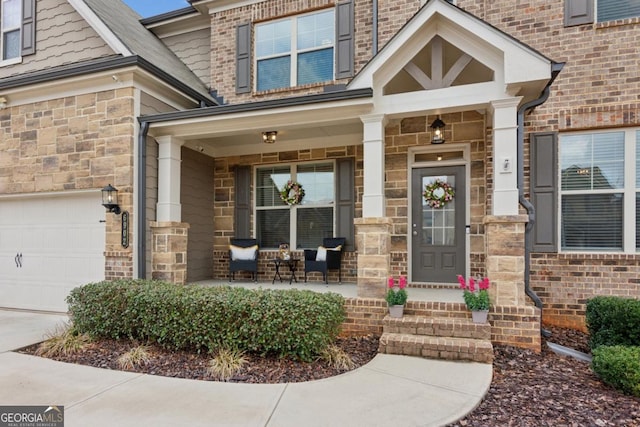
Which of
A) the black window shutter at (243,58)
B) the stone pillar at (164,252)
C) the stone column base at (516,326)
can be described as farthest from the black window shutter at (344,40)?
the stone column base at (516,326)

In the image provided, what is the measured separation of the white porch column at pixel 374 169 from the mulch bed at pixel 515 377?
1716mm

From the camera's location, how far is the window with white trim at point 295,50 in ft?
23.2

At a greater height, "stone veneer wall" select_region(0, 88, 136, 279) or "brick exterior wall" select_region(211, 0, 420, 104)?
"brick exterior wall" select_region(211, 0, 420, 104)

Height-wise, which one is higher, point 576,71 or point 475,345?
point 576,71

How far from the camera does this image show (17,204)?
21.7 feet

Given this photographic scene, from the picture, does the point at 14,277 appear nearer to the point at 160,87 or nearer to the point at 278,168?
the point at 160,87

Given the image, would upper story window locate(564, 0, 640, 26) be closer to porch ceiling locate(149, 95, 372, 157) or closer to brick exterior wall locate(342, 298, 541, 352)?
porch ceiling locate(149, 95, 372, 157)

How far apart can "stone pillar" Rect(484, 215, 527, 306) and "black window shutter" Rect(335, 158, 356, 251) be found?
2.66 meters

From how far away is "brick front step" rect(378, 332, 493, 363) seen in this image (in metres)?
3.93

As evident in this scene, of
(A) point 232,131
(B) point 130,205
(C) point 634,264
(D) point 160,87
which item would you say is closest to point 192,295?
(B) point 130,205

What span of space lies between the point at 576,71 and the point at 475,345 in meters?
4.54

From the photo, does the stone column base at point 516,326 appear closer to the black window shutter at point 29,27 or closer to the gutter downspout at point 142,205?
the gutter downspout at point 142,205

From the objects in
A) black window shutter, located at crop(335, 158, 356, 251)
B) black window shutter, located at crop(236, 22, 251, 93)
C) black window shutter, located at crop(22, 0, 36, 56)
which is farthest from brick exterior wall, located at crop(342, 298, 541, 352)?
black window shutter, located at crop(22, 0, 36, 56)

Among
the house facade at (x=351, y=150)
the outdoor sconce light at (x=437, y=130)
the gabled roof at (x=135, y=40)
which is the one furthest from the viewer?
the gabled roof at (x=135, y=40)
